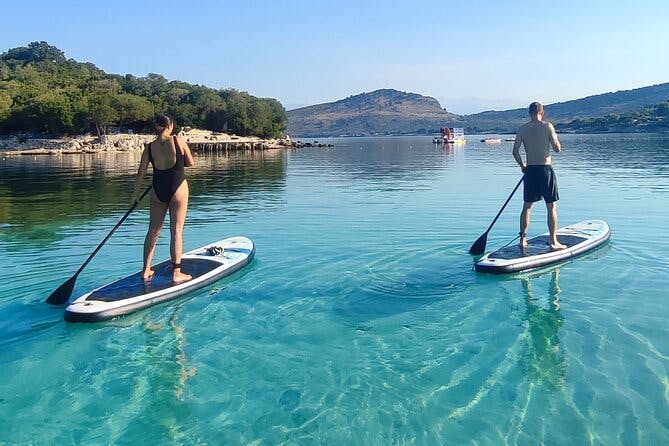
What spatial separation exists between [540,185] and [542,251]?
113 cm

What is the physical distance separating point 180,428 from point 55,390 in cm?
164

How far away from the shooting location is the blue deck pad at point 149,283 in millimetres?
8570

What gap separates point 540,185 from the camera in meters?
10.6

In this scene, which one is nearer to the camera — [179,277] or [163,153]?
[163,153]

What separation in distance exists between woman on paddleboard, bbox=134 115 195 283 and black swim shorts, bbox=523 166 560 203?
221 inches

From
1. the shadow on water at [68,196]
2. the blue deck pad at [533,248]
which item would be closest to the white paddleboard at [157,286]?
the blue deck pad at [533,248]

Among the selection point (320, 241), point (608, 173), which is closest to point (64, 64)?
point (608, 173)

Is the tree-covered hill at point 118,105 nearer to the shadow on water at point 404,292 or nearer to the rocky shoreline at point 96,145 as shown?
the rocky shoreline at point 96,145

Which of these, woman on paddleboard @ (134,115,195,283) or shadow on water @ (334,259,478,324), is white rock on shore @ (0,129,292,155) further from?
shadow on water @ (334,259,478,324)

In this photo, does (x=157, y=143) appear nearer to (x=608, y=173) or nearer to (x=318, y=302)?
(x=318, y=302)

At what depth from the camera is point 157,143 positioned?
8961 mm

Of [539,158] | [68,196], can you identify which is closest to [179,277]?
[539,158]

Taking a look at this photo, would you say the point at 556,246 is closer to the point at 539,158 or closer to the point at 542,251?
the point at 542,251

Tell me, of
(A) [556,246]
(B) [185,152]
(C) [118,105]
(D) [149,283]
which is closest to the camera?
(B) [185,152]
